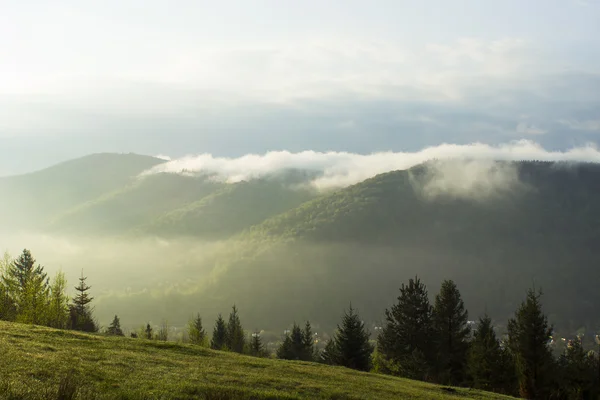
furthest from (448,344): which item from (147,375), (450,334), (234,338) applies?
(147,375)

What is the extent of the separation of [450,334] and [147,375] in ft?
193

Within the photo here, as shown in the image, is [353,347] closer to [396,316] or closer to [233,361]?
[396,316]

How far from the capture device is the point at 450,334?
260 feet

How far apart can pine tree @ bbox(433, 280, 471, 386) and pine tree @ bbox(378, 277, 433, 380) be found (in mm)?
1281

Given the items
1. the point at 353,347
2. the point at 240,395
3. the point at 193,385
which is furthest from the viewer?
the point at 353,347

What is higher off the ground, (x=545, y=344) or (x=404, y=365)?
(x=545, y=344)

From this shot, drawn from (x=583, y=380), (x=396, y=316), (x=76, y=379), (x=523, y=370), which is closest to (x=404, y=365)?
(x=396, y=316)

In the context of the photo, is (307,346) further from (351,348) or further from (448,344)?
(448,344)

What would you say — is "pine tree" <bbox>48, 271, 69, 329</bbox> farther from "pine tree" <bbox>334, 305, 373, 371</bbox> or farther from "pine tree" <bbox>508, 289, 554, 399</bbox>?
"pine tree" <bbox>508, 289, 554, 399</bbox>

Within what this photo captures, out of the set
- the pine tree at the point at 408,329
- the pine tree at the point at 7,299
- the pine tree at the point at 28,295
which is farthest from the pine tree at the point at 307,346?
the pine tree at the point at 7,299

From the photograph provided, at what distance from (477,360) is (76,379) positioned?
53.9m

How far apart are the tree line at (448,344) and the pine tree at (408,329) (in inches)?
5.6

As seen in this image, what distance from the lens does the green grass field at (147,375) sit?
2444 centimetres

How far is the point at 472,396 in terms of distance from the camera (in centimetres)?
4312
